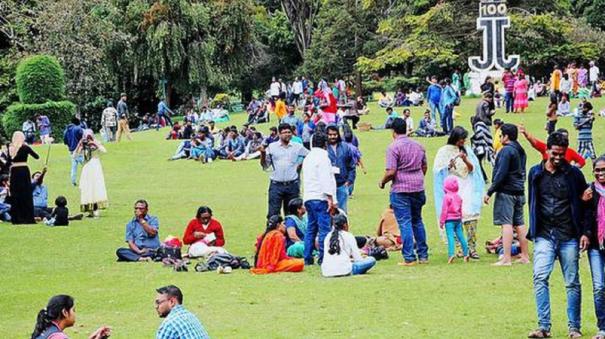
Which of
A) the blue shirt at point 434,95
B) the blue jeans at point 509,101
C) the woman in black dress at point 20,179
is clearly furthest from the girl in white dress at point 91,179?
the blue jeans at point 509,101

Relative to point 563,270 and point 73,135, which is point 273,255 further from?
point 73,135

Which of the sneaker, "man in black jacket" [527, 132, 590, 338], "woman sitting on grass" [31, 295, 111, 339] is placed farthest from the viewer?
the sneaker

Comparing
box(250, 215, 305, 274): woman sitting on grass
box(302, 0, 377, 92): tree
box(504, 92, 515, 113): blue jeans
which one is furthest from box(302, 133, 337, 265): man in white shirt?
box(302, 0, 377, 92): tree

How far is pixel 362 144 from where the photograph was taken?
114 feet

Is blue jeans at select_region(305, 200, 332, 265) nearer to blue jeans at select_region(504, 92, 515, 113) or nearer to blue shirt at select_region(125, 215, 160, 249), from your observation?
blue shirt at select_region(125, 215, 160, 249)

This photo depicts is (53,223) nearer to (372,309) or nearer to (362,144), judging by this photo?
(372,309)

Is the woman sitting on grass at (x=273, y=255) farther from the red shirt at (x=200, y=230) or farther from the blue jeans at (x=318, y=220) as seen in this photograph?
the red shirt at (x=200, y=230)

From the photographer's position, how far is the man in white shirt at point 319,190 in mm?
15156

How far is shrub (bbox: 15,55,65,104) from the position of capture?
40562 mm

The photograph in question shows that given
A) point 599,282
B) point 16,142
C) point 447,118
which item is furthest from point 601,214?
point 447,118

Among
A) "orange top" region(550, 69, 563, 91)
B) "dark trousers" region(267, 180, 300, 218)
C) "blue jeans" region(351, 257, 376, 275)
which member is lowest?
"blue jeans" region(351, 257, 376, 275)

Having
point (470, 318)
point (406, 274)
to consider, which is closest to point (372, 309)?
point (470, 318)

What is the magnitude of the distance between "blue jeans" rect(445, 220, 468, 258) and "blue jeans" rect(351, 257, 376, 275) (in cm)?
124

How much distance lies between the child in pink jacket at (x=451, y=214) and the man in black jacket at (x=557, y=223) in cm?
470
